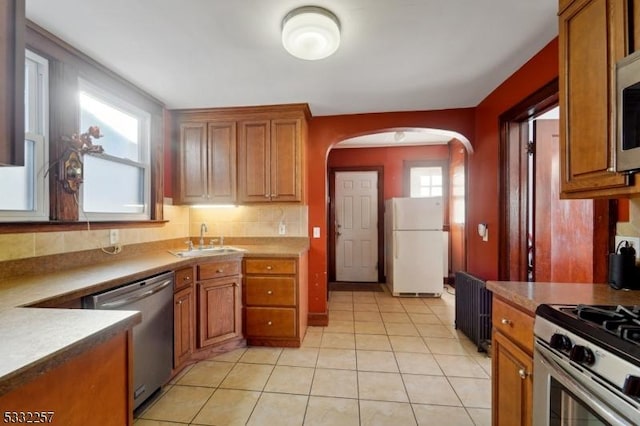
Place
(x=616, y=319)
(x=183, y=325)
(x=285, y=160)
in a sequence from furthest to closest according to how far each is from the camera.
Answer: (x=285, y=160) → (x=183, y=325) → (x=616, y=319)

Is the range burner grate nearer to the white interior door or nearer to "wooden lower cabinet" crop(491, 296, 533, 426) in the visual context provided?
"wooden lower cabinet" crop(491, 296, 533, 426)

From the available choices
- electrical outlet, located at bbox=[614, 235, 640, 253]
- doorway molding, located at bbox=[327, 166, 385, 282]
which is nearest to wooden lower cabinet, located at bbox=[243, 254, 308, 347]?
electrical outlet, located at bbox=[614, 235, 640, 253]

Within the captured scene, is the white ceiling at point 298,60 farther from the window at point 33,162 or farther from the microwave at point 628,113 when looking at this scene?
the microwave at point 628,113

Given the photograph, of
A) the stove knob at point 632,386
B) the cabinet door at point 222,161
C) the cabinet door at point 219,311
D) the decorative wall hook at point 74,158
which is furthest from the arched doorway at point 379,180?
the stove knob at point 632,386

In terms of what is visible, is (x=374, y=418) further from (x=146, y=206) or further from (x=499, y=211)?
(x=146, y=206)

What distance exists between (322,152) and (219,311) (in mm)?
1985

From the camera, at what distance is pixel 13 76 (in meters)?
0.81

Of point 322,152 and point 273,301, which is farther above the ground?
point 322,152

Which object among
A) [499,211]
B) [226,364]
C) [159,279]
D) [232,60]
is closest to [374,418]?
[226,364]

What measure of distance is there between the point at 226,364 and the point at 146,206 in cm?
169

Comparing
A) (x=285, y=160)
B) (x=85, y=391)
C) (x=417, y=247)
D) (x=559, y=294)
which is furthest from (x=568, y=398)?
(x=417, y=247)

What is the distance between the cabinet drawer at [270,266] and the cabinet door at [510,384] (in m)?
1.67

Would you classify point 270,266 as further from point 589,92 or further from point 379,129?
point 589,92

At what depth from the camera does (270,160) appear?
2.95 metres
